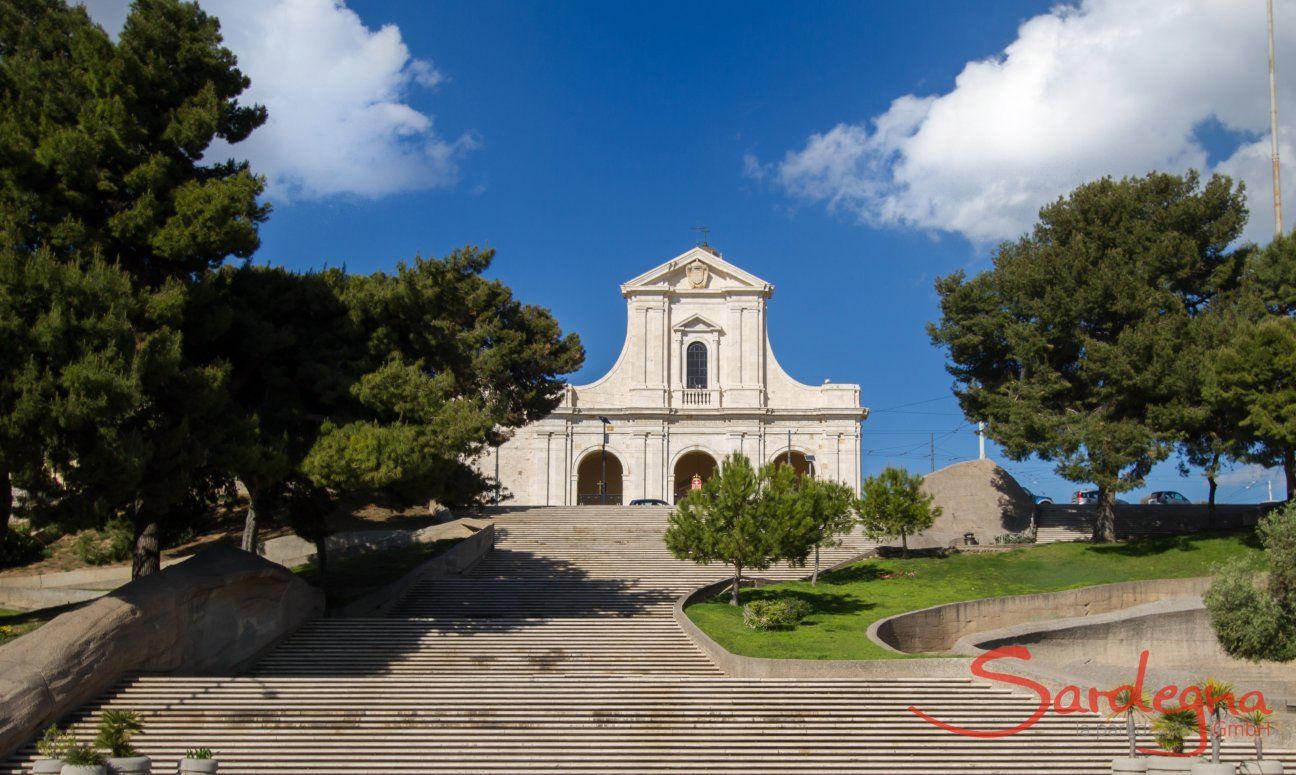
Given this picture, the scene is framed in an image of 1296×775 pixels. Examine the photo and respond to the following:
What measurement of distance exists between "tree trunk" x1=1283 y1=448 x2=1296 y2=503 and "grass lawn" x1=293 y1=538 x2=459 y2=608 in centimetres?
2398

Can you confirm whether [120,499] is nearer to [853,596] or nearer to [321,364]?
[321,364]

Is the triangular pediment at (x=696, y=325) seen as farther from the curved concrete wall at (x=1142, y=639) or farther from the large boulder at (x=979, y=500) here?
the curved concrete wall at (x=1142, y=639)

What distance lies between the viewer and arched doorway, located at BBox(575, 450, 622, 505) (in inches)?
1896

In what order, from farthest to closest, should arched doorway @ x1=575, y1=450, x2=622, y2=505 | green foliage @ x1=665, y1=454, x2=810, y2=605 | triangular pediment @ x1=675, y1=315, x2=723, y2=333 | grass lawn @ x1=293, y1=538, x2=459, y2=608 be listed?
triangular pediment @ x1=675, y1=315, x2=723, y2=333
arched doorway @ x1=575, y1=450, x2=622, y2=505
green foliage @ x1=665, y1=454, x2=810, y2=605
grass lawn @ x1=293, y1=538, x2=459, y2=608

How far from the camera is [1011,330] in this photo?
37469 mm

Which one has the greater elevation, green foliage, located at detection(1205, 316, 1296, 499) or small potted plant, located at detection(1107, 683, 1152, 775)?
green foliage, located at detection(1205, 316, 1296, 499)

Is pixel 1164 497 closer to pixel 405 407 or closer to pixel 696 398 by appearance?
pixel 696 398

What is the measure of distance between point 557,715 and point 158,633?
709 cm

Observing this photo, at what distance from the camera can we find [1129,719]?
16062 mm

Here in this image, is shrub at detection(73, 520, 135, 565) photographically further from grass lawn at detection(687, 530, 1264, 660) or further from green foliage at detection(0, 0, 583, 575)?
grass lawn at detection(687, 530, 1264, 660)

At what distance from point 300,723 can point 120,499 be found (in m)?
4.87

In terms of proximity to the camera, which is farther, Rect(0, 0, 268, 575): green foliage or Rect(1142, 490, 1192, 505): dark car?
Rect(1142, 490, 1192, 505): dark car

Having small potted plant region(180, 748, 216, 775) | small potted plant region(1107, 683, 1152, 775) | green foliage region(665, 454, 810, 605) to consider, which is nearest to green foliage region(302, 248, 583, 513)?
green foliage region(665, 454, 810, 605)

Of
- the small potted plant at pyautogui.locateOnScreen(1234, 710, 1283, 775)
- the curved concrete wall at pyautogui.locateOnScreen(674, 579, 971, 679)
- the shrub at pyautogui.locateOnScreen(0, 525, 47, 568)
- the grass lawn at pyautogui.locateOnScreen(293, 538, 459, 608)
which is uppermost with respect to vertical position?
the shrub at pyautogui.locateOnScreen(0, 525, 47, 568)
